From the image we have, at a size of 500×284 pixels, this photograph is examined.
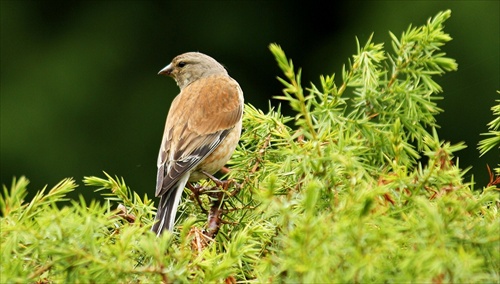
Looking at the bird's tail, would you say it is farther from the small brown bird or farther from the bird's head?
the bird's head

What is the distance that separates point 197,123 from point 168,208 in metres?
1.02

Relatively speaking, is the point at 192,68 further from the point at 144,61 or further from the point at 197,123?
the point at 144,61

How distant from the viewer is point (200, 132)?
10.1ft

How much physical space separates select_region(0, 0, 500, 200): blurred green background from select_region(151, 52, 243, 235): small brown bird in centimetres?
495

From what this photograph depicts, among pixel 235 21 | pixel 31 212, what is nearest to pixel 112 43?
pixel 235 21

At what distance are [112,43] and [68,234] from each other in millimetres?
9099

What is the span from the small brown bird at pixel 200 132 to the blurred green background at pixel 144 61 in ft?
16.2

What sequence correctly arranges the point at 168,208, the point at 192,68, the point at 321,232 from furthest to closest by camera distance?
the point at 192,68, the point at 168,208, the point at 321,232

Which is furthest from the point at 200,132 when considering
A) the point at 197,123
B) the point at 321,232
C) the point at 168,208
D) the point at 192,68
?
the point at 321,232

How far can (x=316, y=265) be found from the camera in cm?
112

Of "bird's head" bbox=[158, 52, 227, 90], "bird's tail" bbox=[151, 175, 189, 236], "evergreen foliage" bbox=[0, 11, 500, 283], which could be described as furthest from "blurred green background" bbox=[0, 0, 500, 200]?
"evergreen foliage" bbox=[0, 11, 500, 283]

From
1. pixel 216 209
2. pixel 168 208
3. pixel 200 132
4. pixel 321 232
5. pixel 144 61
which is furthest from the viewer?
pixel 144 61

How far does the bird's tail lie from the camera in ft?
6.30

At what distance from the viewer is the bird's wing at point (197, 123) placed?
2895 millimetres
